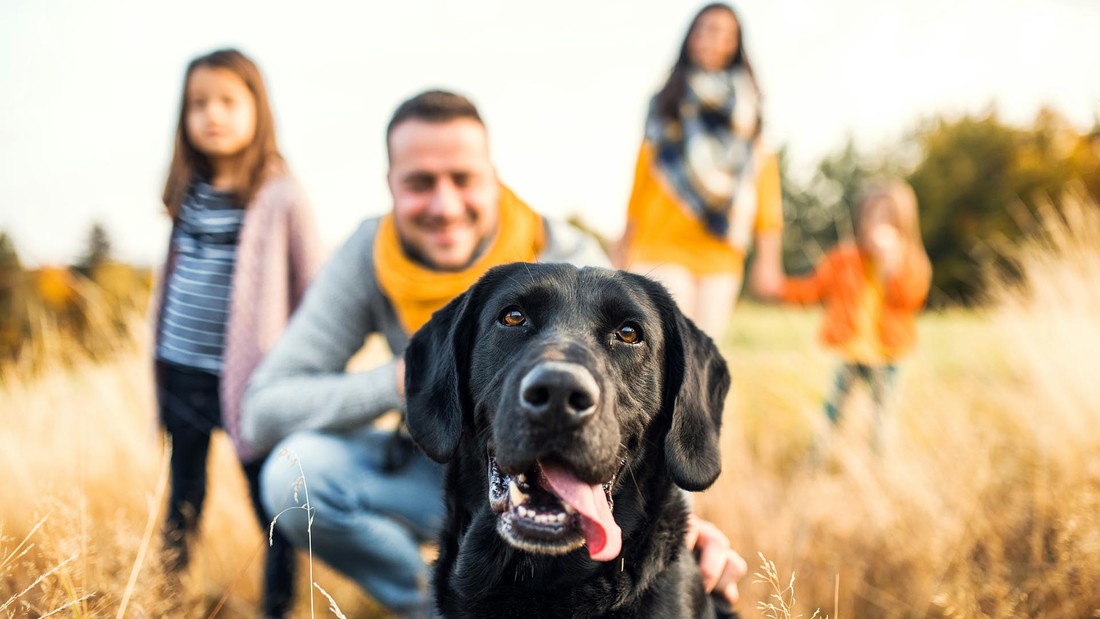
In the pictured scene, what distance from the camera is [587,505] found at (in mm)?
1505

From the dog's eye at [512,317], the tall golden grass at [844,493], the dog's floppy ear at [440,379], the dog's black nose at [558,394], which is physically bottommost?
the tall golden grass at [844,493]

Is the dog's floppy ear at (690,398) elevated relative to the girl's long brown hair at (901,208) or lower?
lower

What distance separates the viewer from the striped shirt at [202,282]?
3096mm

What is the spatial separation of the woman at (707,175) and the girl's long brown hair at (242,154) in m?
2.11

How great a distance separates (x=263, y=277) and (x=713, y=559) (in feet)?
7.23

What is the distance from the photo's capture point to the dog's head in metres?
1.45

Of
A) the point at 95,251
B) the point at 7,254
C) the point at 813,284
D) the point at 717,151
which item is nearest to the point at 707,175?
the point at 717,151

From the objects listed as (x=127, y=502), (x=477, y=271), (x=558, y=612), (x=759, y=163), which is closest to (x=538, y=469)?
(x=558, y=612)

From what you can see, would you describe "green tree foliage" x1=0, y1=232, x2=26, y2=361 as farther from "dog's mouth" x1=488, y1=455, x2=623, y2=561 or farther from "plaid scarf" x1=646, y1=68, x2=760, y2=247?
"dog's mouth" x1=488, y1=455, x2=623, y2=561

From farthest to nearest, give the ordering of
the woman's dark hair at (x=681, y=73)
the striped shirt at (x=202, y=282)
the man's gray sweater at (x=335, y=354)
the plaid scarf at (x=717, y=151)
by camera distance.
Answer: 1. the woman's dark hair at (x=681, y=73)
2. the plaid scarf at (x=717, y=151)
3. the striped shirt at (x=202, y=282)
4. the man's gray sweater at (x=335, y=354)

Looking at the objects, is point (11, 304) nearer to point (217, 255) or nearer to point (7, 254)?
point (7, 254)

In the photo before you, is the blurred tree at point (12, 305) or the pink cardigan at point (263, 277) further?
the blurred tree at point (12, 305)

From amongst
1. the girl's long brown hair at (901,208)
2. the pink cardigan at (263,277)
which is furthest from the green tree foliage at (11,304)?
the girl's long brown hair at (901,208)

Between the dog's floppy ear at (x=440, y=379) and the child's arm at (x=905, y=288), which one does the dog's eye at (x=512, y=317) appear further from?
the child's arm at (x=905, y=288)
